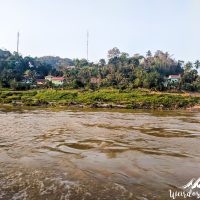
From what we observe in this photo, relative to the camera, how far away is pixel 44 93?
62.4 metres

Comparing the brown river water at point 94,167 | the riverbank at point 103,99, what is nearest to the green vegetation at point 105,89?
the riverbank at point 103,99

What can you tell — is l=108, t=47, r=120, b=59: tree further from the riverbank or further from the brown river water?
the brown river water

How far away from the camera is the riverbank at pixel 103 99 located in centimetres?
5347

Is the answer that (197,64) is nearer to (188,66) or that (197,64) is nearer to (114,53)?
(188,66)

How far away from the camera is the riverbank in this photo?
5347 cm

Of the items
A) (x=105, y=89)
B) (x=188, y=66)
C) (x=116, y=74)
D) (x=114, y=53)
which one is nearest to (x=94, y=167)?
(x=105, y=89)

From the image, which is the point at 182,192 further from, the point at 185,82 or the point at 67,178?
the point at 185,82

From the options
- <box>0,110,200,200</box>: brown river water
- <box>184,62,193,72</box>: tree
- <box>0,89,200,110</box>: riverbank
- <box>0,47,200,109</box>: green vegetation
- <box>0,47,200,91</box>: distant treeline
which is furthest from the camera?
<box>184,62,193,72</box>: tree

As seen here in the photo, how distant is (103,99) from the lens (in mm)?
58344

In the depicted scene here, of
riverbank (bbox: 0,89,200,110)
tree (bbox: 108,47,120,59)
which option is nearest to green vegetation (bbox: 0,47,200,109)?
riverbank (bbox: 0,89,200,110)

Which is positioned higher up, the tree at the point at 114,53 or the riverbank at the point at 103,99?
the tree at the point at 114,53

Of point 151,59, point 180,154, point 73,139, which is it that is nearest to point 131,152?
point 180,154

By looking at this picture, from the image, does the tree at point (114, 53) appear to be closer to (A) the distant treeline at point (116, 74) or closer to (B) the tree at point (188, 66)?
(A) the distant treeline at point (116, 74)

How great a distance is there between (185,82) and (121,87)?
16.5 metres
